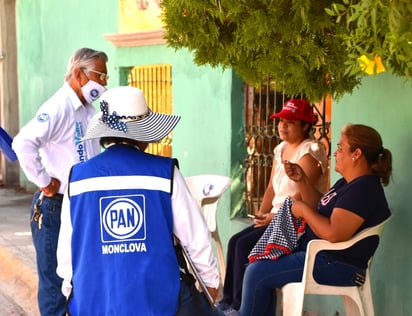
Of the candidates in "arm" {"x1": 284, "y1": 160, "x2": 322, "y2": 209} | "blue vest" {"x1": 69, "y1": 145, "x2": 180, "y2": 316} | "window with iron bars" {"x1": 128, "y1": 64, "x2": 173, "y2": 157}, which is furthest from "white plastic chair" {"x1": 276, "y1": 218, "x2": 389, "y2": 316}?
"window with iron bars" {"x1": 128, "y1": 64, "x2": 173, "y2": 157}

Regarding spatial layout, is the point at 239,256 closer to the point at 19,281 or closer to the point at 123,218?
the point at 123,218

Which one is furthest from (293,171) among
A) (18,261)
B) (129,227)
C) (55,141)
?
(18,261)

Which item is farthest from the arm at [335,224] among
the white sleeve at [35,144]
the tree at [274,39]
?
the white sleeve at [35,144]

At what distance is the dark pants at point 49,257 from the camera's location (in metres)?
4.22

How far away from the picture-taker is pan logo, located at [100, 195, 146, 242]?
299cm

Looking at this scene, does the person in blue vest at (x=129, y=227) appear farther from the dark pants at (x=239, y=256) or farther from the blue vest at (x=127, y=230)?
the dark pants at (x=239, y=256)

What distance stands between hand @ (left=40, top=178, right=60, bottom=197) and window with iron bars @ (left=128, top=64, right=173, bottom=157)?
3.36 m

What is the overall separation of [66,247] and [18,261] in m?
4.22

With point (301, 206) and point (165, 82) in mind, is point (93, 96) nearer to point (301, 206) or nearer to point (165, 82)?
point (301, 206)

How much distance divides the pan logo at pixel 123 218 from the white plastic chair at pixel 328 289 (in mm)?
1265

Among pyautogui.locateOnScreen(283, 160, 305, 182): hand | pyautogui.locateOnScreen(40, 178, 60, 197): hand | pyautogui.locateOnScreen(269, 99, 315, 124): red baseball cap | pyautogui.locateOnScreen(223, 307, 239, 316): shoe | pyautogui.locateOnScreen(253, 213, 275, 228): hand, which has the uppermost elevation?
pyautogui.locateOnScreen(269, 99, 315, 124): red baseball cap

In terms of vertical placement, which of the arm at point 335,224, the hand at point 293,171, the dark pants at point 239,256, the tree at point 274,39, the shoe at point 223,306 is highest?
the tree at point 274,39

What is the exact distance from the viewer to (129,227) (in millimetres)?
2994

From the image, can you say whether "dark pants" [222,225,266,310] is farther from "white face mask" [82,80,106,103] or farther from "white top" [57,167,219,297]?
"white top" [57,167,219,297]
